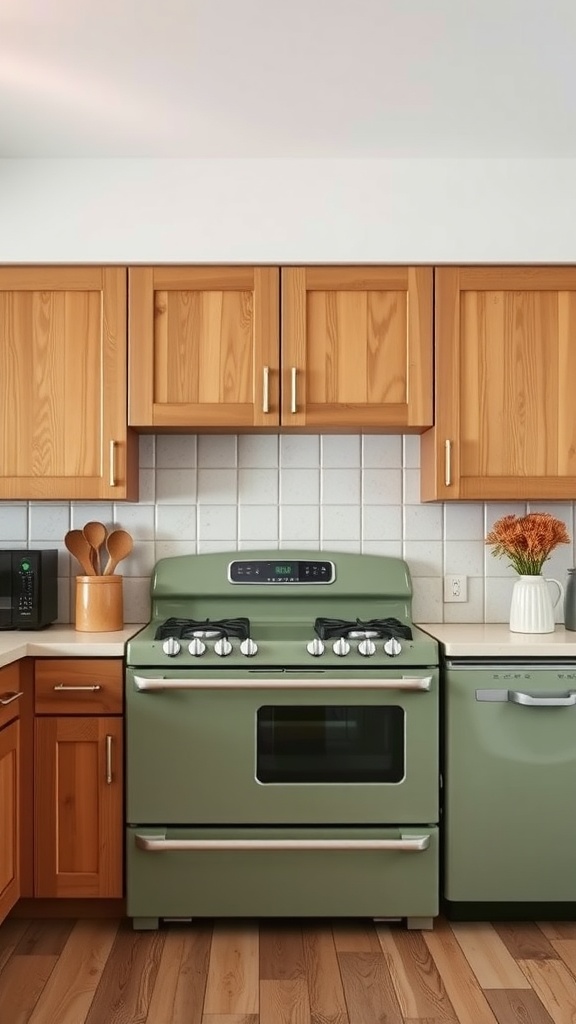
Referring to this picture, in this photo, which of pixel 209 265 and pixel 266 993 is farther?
pixel 209 265

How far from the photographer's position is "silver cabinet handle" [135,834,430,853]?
2504 mm

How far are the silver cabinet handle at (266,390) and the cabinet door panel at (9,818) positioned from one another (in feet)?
3.96

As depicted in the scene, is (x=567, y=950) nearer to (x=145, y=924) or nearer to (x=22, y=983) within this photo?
(x=145, y=924)

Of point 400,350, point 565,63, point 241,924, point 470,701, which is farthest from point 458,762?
point 565,63

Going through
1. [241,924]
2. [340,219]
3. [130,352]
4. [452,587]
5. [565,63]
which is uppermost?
[565,63]

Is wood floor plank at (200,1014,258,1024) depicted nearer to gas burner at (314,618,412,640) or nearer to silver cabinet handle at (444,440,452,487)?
gas burner at (314,618,412,640)

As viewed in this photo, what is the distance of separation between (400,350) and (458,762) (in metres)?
A: 1.29

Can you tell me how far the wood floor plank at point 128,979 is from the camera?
6.97ft

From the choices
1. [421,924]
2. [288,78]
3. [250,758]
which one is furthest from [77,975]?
[288,78]

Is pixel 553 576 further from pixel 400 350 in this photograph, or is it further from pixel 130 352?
pixel 130 352

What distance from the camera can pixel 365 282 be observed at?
280cm

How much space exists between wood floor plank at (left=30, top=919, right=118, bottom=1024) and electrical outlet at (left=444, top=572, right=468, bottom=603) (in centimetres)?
153

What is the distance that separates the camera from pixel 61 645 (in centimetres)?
258

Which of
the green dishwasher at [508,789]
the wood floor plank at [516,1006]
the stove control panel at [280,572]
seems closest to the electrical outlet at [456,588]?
the stove control panel at [280,572]
